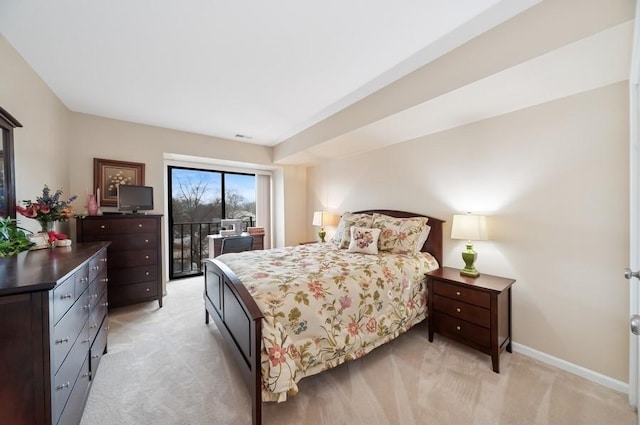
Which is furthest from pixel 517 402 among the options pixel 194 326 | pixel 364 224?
pixel 194 326

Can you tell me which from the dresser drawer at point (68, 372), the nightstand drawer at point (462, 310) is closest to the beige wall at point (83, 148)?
the dresser drawer at point (68, 372)

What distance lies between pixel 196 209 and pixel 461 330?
4.46m

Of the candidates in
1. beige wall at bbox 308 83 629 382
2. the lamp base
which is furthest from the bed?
beige wall at bbox 308 83 629 382

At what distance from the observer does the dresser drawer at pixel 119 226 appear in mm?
2713

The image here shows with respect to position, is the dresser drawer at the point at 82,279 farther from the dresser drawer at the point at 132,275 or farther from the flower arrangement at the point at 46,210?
the dresser drawer at the point at 132,275

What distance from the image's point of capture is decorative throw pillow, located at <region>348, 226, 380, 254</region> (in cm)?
278

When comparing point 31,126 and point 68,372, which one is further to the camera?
point 31,126

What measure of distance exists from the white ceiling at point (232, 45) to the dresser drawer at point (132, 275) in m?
1.96

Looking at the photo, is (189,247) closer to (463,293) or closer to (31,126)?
(31,126)

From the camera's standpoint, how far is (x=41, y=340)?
97 centimetres

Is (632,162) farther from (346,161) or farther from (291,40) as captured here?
(346,161)

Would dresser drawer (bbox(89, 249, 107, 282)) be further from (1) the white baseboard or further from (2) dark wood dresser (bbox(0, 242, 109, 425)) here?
(1) the white baseboard

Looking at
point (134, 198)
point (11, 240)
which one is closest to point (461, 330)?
point (11, 240)

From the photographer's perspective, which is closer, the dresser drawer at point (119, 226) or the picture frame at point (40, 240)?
the picture frame at point (40, 240)
